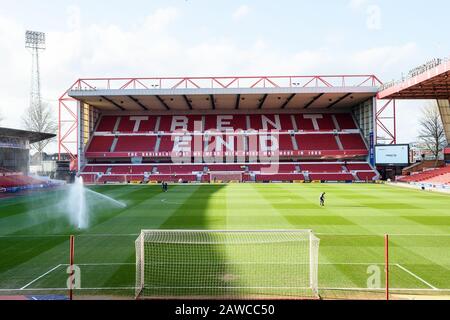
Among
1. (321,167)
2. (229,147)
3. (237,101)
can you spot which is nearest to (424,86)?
(321,167)

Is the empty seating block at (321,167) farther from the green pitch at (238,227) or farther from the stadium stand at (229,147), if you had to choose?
the green pitch at (238,227)

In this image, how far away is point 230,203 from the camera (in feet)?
87.2

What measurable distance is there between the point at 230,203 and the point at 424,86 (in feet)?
91.9

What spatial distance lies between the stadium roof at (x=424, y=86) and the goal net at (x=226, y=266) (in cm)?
2767

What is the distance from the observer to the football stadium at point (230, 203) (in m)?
9.85

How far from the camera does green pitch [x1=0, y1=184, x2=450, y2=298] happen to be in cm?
998

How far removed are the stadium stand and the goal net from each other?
3835 cm

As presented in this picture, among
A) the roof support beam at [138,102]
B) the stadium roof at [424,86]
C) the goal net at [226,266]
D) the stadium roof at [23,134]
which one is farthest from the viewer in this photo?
the roof support beam at [138,102]

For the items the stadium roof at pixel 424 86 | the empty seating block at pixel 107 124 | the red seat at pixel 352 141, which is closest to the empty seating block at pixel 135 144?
the empty seating block at pixel 107 124

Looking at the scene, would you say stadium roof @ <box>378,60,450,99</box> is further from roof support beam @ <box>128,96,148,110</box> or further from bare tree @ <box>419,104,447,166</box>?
roof support beam @ <box>128,96,148,110</box>

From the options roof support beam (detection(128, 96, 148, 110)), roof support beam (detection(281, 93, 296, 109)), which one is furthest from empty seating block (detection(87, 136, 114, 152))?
roof support beam (detection(281, 93, 296, 109))

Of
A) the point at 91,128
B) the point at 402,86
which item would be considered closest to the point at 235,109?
the point at 91,128

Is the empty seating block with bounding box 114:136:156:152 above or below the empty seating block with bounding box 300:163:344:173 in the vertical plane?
above

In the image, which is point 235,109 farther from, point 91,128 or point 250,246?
point 250,246
